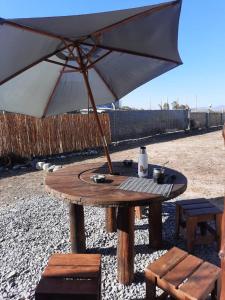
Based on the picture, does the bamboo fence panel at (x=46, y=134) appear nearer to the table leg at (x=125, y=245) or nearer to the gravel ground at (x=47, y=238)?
the gravel ground at (x=47, y=238)

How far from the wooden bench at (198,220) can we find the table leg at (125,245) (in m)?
0.80

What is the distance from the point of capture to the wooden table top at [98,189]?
246 cm

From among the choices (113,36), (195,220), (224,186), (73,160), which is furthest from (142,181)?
(73,160)

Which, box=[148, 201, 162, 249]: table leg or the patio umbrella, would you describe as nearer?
the patio umbrella

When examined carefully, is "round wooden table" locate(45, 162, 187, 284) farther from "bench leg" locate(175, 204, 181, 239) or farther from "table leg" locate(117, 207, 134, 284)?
"bench leg" locate(175, 204, 181, 239)

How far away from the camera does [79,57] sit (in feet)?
10.5

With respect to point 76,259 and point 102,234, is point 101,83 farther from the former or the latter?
point 76,259

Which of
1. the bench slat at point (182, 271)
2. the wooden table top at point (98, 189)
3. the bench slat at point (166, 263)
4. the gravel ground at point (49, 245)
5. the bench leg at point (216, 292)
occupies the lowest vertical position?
the gravel ground at point (49, 245)

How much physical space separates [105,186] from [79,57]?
1.37 meters

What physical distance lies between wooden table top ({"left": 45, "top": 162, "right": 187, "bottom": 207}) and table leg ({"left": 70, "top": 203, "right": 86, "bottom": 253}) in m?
0.31

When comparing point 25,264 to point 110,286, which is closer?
point 110,286

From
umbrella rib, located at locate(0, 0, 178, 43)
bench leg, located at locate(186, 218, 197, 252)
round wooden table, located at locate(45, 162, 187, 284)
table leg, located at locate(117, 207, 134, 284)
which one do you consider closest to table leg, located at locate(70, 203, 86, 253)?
round wooden table, located at locate(45, 162, 187, 284)

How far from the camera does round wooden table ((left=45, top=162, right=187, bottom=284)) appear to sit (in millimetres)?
2488

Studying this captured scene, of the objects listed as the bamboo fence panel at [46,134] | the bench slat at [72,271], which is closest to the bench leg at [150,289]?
the bench slat at [72,271]
